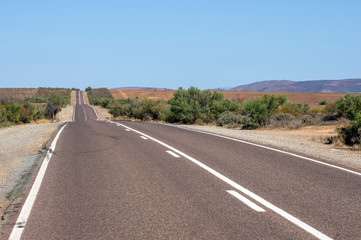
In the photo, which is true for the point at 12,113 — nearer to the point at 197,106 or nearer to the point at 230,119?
the point at 197,106

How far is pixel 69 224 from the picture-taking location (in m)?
5.09

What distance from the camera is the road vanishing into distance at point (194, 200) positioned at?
15.7ft

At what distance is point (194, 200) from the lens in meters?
6.15

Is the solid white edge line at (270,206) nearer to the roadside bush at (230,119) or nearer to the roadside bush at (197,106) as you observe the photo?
the roadside bush at (230,119)

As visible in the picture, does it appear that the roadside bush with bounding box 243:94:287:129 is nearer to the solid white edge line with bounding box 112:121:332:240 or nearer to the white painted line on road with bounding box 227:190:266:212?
the solid white edge line with bounding box 112:121:332:240

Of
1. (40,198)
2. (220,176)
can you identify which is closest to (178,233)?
(40,198)

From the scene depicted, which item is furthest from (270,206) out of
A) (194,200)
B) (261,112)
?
(261,112)

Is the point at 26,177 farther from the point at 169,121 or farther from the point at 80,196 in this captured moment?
the point at 169,121

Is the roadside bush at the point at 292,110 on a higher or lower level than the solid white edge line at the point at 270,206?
lower

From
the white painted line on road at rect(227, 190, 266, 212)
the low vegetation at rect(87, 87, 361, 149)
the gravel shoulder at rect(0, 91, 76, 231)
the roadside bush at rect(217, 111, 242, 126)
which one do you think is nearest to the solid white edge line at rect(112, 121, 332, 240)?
the white painted line on road at rect(227, 190, 266, 212)

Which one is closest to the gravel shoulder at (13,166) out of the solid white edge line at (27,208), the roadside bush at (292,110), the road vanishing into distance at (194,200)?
the solid white edge line at (27,208)

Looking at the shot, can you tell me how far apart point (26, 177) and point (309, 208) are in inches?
236

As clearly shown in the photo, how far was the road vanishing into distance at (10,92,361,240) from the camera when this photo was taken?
4777 millimetres

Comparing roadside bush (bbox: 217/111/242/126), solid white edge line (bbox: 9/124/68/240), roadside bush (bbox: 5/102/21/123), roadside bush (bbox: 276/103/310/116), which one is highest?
solid white edge line (bbox: 9/124/68/240)
